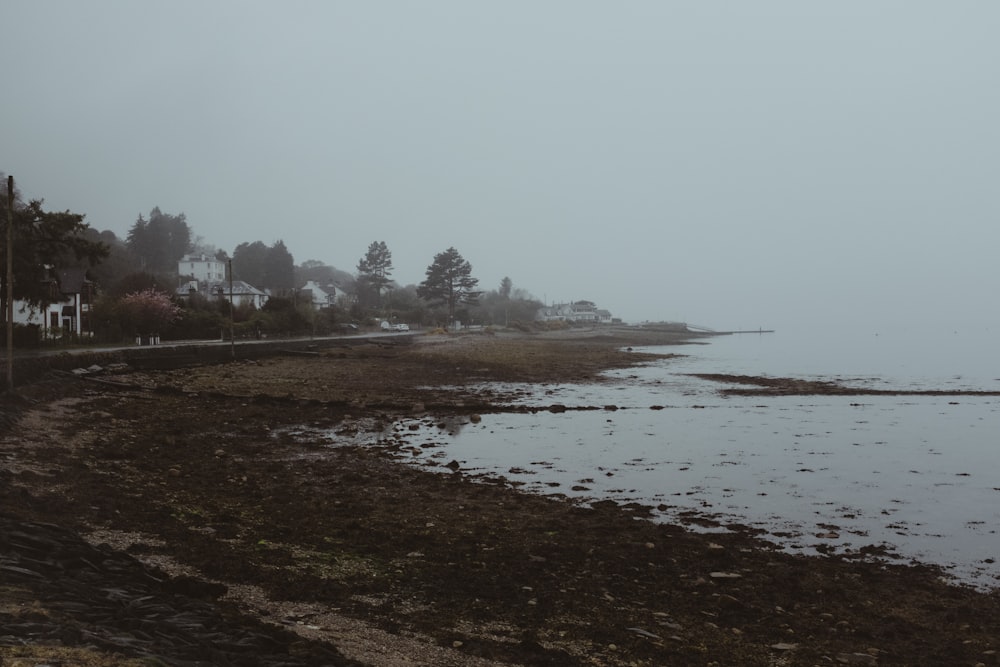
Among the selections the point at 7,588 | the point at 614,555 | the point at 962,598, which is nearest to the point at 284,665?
the point at 7,588

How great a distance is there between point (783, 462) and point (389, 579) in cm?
1462

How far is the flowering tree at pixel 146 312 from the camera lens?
55000 millimetres

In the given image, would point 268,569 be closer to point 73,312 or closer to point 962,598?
point 962,598

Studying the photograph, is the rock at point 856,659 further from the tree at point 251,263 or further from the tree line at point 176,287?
the tree at point 251,263

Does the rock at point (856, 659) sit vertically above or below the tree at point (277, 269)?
below

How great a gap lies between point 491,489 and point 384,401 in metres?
16.7

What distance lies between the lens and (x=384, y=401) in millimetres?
31125

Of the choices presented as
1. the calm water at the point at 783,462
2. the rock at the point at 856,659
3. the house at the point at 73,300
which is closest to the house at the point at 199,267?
the house at the point at 73,300

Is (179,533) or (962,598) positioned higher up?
(179,533)

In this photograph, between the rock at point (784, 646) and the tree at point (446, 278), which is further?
the tree at point (446, 278)

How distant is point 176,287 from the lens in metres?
99.1

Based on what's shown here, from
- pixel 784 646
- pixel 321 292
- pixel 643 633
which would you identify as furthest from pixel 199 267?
pixel 784 646

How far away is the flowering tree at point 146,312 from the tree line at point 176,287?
0.08 m

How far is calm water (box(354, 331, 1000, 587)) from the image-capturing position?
13023 mm
